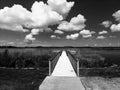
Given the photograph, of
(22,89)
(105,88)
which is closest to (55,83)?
(22,89)

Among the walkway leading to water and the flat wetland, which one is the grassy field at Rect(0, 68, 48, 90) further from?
the walkway leading to water

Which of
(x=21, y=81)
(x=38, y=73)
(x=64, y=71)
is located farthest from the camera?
(x=38, y=73)

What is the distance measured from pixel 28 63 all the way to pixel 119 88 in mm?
10112

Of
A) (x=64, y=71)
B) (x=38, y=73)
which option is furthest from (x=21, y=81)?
(x=64, y=71)

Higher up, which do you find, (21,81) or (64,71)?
(64,71)

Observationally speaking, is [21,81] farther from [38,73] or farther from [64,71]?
[64,71]

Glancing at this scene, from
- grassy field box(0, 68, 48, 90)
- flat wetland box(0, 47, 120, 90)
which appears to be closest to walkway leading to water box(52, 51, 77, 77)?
flat wetland box(0, 47, 120, 90)

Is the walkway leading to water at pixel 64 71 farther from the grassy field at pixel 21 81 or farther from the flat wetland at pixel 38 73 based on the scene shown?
the grassy field at pixel 21 81

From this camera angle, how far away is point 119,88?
6.03 meters

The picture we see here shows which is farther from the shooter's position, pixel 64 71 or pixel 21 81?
pixel 64 71

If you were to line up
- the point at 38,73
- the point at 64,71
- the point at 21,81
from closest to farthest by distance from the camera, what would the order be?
the point at 21,81 < the point at 64,71 < the point at 38,73

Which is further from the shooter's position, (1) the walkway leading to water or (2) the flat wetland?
(1) the walkway leading to water

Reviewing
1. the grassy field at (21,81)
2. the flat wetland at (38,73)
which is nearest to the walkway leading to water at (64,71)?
the flat wetland at (38,73)

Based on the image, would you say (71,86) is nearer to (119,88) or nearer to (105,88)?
(105,88)
